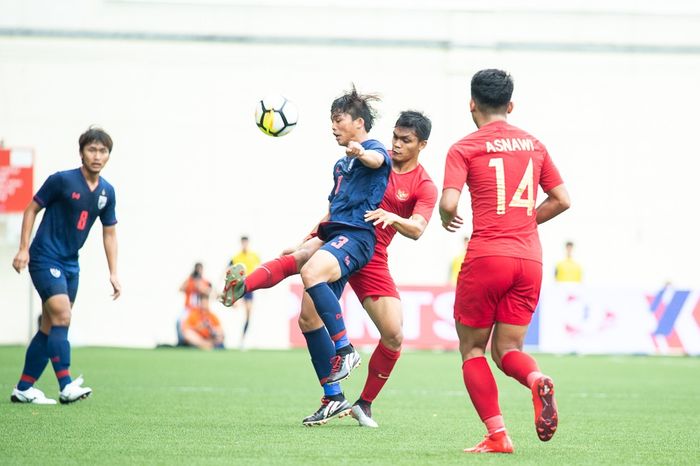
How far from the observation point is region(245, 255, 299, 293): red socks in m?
7.96

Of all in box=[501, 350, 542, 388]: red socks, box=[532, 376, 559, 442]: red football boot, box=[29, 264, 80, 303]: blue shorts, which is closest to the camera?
box=[532, 376, 559, 442]: red football boot

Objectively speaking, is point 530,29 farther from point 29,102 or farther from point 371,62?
point 29,102

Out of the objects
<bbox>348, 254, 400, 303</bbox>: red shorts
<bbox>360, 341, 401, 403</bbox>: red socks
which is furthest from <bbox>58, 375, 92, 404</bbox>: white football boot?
<bbox>348, 254, 400, 303</bbox>: red shorts

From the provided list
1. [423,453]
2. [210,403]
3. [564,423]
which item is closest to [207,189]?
[210,403]

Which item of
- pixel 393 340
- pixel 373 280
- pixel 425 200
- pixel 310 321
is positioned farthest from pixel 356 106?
pixel 393 340

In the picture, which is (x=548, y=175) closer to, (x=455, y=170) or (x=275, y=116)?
(x=455, y=170)

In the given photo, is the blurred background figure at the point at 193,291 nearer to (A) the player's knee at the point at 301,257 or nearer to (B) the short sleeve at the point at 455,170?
(A) the player's knee at the point at 301,257

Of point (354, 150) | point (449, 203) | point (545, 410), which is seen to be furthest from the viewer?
point (354, 150)

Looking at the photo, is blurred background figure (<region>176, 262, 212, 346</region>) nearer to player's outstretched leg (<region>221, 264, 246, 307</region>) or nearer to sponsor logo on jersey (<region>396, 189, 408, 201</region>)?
sponsor logo on jersey (<region>396, 189, 408, 201</region>)

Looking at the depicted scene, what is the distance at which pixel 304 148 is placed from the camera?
84.3 ft

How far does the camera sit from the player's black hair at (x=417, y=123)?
8.34 metres

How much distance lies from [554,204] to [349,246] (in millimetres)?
1651

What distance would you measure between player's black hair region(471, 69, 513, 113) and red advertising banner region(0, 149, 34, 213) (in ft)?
53.4

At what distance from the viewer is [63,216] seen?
973cm
